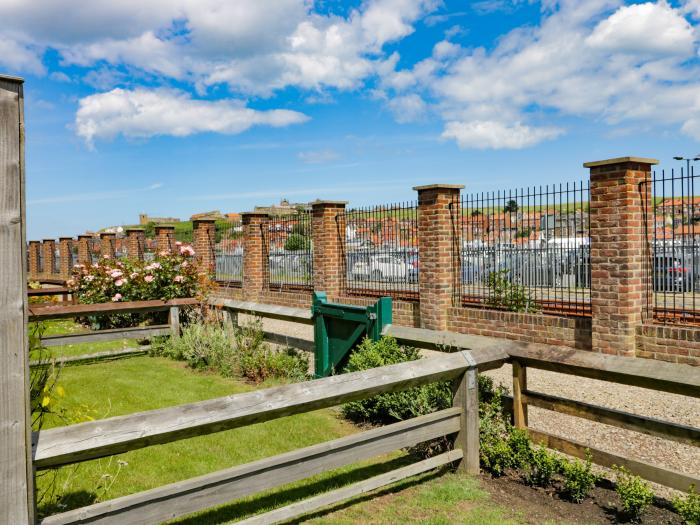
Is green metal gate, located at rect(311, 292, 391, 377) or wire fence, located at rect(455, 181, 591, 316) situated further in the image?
wire fence, located at rect(455, 181, 591, 316)

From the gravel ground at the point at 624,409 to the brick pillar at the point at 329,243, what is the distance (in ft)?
20.2

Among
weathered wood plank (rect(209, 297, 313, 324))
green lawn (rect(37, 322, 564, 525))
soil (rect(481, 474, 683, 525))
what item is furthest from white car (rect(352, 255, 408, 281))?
soil (rect(481, 474, 683, 525))

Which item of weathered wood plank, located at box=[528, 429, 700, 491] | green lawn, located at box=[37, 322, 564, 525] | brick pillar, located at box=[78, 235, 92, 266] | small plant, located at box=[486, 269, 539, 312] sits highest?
brick pillar, located at box=[78, 235, 92, 266]

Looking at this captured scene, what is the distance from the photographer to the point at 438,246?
11750 millimetres

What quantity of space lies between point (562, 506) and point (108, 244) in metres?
24.2

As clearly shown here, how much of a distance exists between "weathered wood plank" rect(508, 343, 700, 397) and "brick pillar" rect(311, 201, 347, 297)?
10714 millimetres

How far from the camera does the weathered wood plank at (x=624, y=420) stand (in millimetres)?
3516

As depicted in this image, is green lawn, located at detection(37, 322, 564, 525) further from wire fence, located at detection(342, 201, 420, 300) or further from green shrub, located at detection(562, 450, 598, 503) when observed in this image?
wire fence, located at detection(342, 201, 420, 300)

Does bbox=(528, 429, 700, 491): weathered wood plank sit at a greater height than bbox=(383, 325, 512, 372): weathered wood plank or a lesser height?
lesser

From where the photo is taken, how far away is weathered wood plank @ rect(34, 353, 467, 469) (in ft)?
9.08

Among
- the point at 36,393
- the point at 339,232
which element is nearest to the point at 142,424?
the point at 36,393

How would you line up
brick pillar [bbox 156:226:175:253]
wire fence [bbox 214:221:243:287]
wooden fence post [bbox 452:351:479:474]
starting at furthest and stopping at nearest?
brick pillar [bbox 156:226:175:253] < wire fence [bbox 214:221:243:287] < wooden fence post [bbox 452:351:479:474]

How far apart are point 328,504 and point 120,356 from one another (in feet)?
26.5

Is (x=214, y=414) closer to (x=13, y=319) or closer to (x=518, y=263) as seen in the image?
(x=13, y=319)
